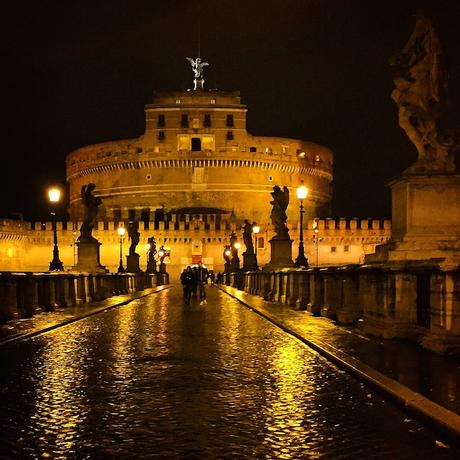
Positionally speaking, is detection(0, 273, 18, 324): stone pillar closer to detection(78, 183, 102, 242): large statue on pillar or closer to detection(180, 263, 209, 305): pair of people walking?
detection(180, 263, 209, 305): pair of people walking

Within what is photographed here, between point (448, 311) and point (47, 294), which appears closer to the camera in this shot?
point (448, 311)

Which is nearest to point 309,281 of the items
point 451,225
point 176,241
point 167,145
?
point 451,225

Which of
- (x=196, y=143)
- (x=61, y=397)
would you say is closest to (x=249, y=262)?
(x=61, y=397)

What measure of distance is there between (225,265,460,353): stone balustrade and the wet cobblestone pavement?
3.66 ft

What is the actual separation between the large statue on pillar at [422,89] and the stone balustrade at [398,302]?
6.05 ft

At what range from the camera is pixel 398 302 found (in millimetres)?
7902

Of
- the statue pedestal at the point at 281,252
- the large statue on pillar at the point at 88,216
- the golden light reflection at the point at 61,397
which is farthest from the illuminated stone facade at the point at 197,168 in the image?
the golden light reflection at the point at 61,397

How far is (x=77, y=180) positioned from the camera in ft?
279

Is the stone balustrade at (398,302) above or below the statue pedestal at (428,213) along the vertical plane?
below

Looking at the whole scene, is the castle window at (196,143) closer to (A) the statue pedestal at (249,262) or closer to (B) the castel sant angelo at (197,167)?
(B) the castel sant angelo at (197,167)

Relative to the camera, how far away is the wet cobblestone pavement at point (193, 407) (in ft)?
12.4

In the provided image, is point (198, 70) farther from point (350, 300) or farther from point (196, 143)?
point (350, 300)

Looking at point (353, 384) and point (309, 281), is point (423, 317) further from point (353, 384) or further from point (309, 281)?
point (309, 281)

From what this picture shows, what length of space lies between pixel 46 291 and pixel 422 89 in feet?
28.7
